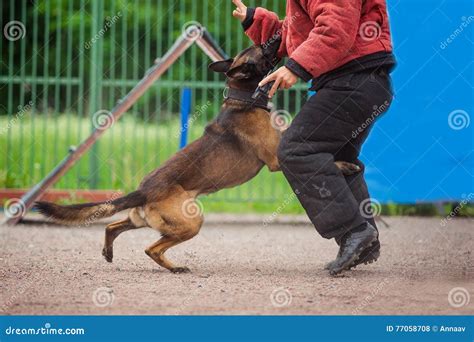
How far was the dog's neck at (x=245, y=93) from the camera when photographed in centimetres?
608

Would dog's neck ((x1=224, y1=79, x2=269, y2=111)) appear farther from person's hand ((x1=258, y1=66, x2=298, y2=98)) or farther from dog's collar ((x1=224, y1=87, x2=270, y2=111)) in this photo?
person's hand ((x1=258, y1=66, x2=298, y2=98))

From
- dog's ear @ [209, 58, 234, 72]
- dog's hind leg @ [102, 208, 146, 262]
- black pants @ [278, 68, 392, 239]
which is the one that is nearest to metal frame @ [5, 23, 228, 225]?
dog's ear @ [209, 58, 234, 72]

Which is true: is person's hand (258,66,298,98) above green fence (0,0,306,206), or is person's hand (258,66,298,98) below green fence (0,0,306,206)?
above

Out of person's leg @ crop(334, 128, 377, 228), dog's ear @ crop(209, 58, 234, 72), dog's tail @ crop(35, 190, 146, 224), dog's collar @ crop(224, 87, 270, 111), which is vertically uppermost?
dog's ear @ crop(209, 58, 234, 72)

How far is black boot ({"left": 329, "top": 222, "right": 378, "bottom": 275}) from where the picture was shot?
5180 millimetres

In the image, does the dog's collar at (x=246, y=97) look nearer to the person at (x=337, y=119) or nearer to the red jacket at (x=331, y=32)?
the red jacket at (x=331, y=32)

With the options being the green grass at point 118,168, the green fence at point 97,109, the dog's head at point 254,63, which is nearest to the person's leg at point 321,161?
the dog's head at point 254,63

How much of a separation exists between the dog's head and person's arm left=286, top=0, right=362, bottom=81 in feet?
3.57

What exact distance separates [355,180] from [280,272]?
0.81 metres

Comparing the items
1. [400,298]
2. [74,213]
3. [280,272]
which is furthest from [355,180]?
[74,213]

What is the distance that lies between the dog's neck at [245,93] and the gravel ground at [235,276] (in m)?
1.19

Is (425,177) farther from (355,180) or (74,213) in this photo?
(74,213)

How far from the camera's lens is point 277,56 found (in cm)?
598

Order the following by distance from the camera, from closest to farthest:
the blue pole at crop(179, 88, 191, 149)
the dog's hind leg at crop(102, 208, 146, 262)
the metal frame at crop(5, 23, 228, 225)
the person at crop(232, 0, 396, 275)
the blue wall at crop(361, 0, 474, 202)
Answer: the person at crop(232, 0, 396, 275), the dog's hind leg at crop(102, 208, 146, 262), the metal frame at crop(5, 23, 228, 225), the blue pole at crop(179, 88, 191, 149), the blue wall at crop(361, 0, 474, 202)
